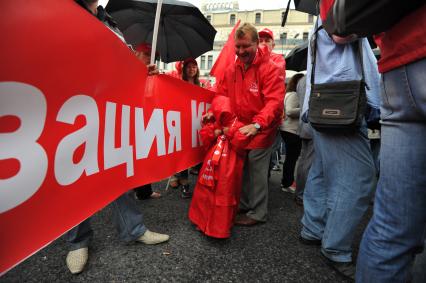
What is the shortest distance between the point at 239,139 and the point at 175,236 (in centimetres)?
91

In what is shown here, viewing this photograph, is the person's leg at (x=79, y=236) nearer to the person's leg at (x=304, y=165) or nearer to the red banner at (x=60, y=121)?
the red banner at (x=60, y=121)

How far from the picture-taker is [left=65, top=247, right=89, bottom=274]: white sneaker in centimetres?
169

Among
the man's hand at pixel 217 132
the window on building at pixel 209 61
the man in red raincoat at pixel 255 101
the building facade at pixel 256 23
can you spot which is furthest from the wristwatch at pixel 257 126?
the window on building at pixel 209 61

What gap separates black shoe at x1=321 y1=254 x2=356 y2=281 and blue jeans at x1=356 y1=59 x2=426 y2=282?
2.30ft

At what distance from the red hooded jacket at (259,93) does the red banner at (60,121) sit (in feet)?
3.39

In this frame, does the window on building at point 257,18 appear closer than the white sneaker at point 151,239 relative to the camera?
No

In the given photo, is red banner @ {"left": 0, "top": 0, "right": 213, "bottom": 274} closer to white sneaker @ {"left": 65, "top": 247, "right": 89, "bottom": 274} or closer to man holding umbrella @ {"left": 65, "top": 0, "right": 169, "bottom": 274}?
A: man holding umbrella @ {"left": 65, "top": 0, "right": 169, "bottom": 274}

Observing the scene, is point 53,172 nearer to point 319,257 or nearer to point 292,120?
point 319,257

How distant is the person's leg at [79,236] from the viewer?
6.04 ft

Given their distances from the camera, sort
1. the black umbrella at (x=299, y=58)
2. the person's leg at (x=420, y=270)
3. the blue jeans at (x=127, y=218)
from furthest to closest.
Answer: the black umbrella at (x=299, y=58) < the blue jeans at (x=127, y=218) < the person's leg at (x=420, y=270)

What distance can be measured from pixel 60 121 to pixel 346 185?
1.56m

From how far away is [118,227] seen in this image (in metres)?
2.05

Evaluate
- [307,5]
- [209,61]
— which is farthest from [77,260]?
[209,61]

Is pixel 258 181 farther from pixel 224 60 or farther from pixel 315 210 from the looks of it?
pixel 224 60
